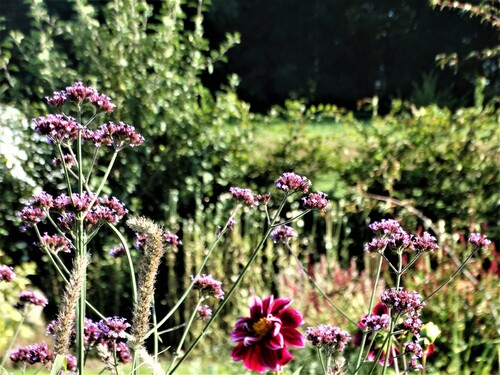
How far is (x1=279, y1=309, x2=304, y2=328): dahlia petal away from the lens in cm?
218

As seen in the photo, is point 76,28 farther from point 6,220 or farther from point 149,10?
point 6,220

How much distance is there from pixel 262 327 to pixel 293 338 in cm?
9

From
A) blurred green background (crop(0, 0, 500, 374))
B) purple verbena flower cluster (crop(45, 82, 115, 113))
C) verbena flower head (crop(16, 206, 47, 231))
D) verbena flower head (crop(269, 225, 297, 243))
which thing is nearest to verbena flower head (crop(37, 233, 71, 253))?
verbena flower head (crop(16, 206, 47, 231))

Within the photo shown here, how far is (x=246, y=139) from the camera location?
7188 mm

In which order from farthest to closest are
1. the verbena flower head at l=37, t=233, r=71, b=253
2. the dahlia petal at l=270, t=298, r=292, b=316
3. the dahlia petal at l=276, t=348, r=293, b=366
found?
1. the dahlia petal at l=270, t=298, r=292, b=316
2. the dahlia petal at l=276, t=348, r=293, b=366
3. the verbena flower head at l=37, t=233, r=71, b=253

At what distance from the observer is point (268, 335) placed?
85.7 inches

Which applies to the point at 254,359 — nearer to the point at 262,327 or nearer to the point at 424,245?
the point at 262,327

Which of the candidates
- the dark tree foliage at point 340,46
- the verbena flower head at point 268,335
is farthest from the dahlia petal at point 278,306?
the dark tree foliage at point 340,46

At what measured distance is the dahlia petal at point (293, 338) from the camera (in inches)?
85.2

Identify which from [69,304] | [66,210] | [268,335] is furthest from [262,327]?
[69,304]

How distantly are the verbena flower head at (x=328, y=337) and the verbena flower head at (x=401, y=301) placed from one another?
199mm

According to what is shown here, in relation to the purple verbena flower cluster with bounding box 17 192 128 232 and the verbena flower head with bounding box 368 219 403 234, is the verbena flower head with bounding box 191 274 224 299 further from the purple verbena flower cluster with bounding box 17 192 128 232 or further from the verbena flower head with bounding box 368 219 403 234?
the verbena flower head with bounding box 368 219 403 234

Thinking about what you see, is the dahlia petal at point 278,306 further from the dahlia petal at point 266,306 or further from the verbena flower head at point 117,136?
the verbena flower head at point 117,136

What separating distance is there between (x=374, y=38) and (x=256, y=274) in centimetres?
1464
